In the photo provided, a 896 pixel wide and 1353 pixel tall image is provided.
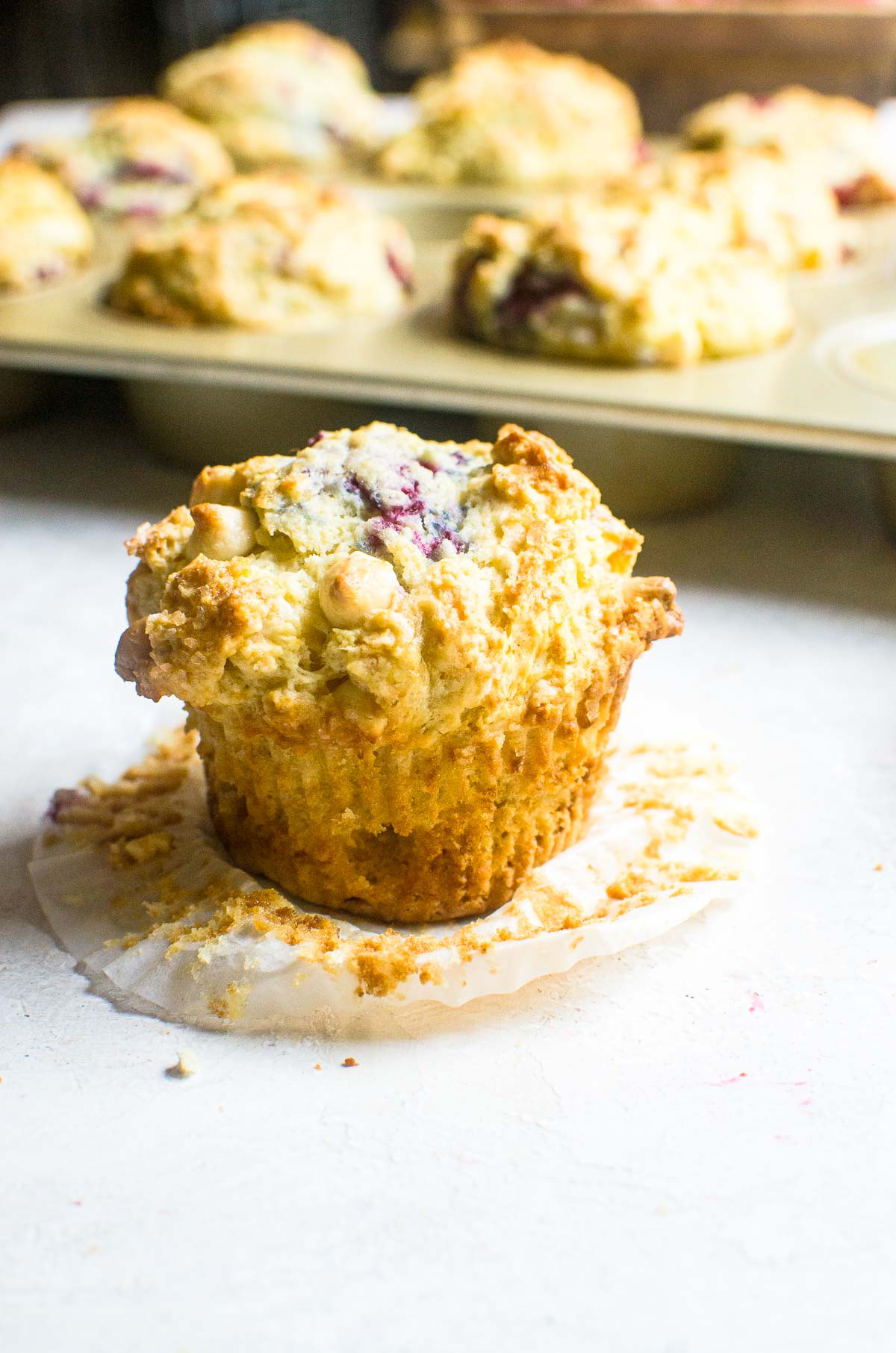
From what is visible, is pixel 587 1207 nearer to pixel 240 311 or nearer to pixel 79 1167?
pixel 79 1167

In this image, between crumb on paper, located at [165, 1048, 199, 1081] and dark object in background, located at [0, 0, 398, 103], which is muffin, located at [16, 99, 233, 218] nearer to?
dark object in background, located at [0, 0, 398, 103]

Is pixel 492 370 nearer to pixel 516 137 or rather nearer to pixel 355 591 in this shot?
pixel 355 591

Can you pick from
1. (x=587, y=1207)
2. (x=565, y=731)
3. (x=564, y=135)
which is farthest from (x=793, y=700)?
(x=564, y=135)

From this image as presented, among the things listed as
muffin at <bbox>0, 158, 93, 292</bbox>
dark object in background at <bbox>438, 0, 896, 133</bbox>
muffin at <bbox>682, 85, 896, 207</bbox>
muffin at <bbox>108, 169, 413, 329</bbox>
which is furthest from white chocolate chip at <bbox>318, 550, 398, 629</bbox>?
dark object in background at <bbox>438, 0, 896, 133</bbox>

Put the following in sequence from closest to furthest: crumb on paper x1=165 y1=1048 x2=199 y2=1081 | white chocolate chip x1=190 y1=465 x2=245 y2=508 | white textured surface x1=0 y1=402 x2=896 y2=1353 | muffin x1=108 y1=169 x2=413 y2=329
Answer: white textured surface x1=0 y1=402 x2=896 y2=1353 → crumb on paper x1=165 y1=1048 x2=199 y2=1081 → white chocolate chip x1=190 y1=465 x2=245 y2=508 → muffin x1=108 y1=169 x2=413 y2=329

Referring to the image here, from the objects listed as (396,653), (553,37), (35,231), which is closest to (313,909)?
(396,653)

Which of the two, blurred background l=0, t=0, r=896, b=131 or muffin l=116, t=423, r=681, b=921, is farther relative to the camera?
blurred background l=0, t=0, r=896, b=131
